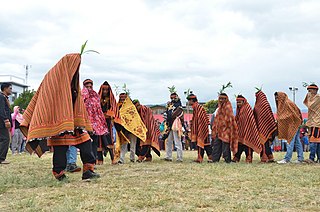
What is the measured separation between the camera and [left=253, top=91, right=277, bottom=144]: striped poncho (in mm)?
9773

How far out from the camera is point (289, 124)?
948 centimetres

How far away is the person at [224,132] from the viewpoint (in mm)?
9406

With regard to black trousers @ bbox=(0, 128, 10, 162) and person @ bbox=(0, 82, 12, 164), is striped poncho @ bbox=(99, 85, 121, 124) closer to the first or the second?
person @ bbox=(0, 82, 12, 164)

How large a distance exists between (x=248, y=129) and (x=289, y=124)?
97cm

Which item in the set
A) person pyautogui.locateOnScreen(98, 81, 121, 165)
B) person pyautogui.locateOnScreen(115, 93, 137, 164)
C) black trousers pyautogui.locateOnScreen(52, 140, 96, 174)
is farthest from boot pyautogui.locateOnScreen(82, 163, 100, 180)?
person pyautogui.locateOnScreen(115, 93, 137, 164)

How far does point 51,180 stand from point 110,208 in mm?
2279

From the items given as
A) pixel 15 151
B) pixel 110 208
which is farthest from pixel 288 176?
pixel 15 151

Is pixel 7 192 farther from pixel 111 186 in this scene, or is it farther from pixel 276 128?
pixel 276 128

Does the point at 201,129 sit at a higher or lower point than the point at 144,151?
higher

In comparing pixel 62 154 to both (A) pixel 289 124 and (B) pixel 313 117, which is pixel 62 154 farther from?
(B) pixel 313 117

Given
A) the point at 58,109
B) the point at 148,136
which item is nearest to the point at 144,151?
the point at 148,136

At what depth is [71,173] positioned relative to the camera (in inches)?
288

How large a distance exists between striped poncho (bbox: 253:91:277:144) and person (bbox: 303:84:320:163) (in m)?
0.87

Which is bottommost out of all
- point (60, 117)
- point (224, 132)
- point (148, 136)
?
point (148, 136)
